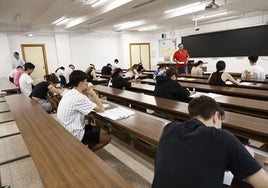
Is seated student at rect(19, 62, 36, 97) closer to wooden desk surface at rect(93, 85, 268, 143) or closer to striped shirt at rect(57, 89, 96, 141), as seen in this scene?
striped shirt at rect(57, 89, 96, 141)

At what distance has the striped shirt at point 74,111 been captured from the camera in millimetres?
2209

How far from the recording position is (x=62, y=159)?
61.1 inches

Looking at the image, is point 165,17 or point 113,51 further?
point 113,51

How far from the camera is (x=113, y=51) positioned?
12773mm

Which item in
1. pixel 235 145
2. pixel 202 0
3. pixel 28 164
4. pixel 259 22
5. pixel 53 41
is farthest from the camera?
pixel 53 41

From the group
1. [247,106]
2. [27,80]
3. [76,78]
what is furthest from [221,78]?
[27,80]

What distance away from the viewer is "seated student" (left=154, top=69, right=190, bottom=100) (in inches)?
128

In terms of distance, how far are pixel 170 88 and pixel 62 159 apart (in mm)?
2142

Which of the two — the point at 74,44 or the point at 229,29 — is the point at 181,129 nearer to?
the point at 229,29

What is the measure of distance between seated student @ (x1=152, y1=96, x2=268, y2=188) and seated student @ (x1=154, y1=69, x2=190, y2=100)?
7.30 feet

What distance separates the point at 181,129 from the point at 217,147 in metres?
0.20

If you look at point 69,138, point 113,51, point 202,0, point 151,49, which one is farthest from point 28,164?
point 151,49

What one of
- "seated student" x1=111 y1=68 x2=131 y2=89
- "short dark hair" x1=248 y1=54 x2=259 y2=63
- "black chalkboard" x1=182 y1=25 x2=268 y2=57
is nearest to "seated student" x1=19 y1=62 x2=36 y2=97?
"seated student" x1=111 y1=68 x2=131 y2=89

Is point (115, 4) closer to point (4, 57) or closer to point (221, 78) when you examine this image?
point (221, 78)
